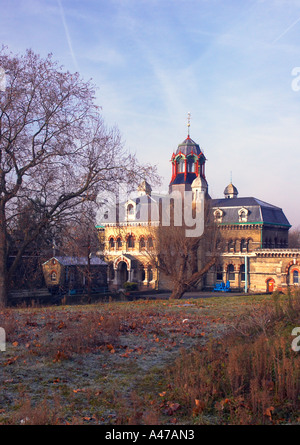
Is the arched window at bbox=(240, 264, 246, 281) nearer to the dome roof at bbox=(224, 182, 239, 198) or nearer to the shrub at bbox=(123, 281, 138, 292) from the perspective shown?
the shrub at bbox=(123, 281, 138, 292)

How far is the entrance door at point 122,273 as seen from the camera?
53.3m

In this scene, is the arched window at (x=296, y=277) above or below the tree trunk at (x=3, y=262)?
below

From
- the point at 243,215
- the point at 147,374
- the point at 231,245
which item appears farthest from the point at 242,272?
the point at 147,374

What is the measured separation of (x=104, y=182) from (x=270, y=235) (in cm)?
4057

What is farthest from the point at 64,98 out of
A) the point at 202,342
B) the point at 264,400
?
the point at 264,400

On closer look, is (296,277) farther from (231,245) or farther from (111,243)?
(111,243)

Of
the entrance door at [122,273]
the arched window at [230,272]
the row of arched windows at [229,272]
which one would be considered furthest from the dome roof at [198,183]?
the entrance door at [122,273]

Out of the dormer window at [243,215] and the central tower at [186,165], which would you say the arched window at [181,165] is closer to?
the central tower at [186,165]

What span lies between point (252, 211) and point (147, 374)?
4798cm

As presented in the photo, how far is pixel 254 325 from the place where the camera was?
928cm

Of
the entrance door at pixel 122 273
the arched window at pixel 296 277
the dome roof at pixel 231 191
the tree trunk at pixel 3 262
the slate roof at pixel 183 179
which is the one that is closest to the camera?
the tree trunk at pixel 3 262

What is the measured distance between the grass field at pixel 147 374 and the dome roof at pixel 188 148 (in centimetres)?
4838
